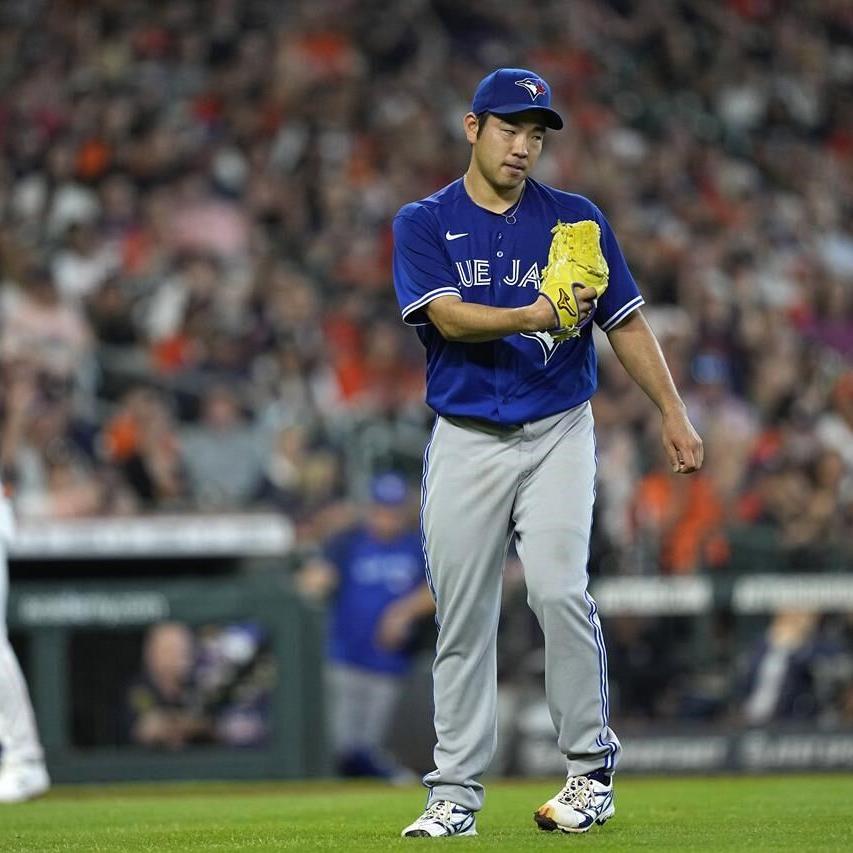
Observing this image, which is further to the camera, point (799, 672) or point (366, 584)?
point (366, 584)

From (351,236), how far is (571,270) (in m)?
9.68

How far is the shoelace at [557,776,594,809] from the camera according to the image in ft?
16.3

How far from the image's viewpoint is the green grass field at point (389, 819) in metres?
4.76

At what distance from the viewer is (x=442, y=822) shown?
16.1 feet

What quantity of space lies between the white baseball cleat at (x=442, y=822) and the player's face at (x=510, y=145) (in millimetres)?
1762

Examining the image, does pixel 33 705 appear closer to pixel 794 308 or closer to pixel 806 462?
pixel 806 462

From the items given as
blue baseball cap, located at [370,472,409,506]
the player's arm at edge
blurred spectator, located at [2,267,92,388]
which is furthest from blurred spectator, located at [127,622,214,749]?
the player's arm at edge

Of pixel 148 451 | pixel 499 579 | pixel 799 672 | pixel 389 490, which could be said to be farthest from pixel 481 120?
pixel 148 451

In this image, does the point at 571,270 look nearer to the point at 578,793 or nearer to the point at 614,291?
the point at 614,291

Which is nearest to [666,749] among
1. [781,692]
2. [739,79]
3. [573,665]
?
[781,692]

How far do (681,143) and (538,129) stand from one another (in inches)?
496

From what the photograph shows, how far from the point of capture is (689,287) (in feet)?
49.3

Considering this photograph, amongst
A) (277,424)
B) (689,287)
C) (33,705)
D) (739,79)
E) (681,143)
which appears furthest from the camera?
(739,79)

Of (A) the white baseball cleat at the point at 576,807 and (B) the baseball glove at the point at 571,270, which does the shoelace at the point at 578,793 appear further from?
(B) the baseball glove at the point at 571,270
